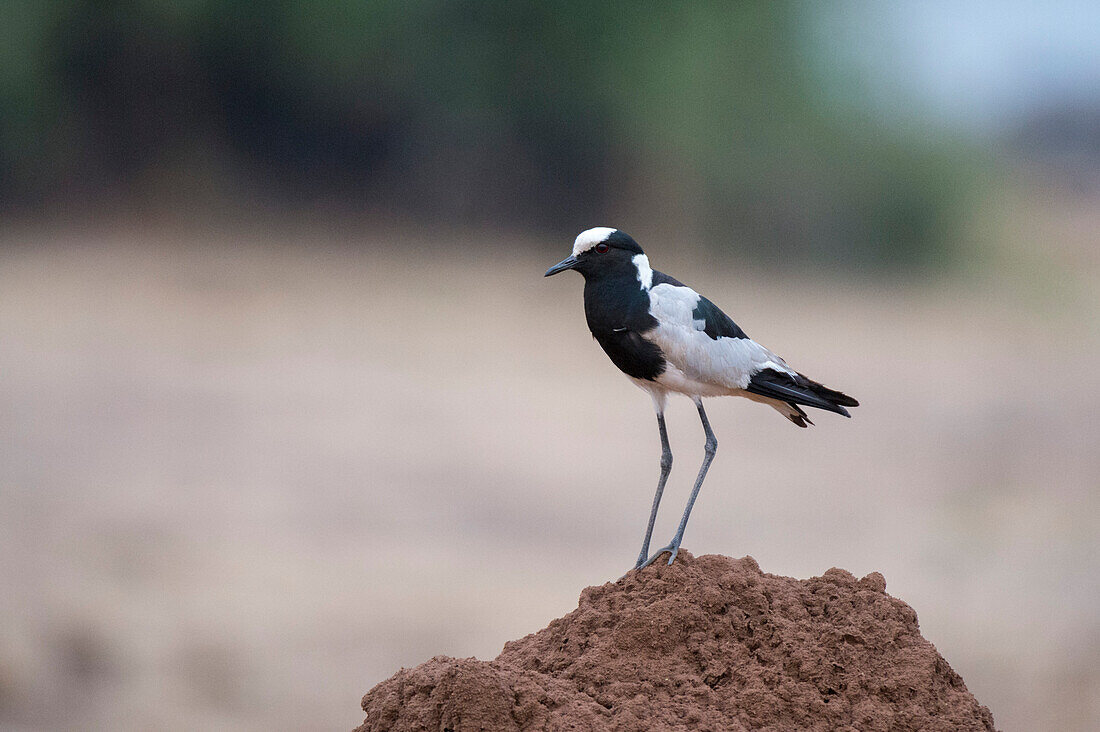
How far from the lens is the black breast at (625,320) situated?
2807mm

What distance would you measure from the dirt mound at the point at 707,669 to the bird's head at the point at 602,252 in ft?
2.63

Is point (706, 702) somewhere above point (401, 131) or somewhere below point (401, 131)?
below

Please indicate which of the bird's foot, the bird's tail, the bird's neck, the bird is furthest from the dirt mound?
the bird's neck

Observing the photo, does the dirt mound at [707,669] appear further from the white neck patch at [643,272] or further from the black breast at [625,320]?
the white neck patch at [643,272]

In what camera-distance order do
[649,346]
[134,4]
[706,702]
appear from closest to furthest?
[706,702], [649,346], [134,4]

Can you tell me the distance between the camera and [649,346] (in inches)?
111

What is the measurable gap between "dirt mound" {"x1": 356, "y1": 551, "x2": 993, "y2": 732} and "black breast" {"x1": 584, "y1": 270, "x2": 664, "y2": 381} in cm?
54

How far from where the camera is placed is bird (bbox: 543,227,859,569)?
281cm

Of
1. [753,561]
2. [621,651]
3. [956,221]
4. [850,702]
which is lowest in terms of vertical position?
[850,702]

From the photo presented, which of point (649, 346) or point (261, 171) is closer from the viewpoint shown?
point (649, 346)

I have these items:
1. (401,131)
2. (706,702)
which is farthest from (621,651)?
(401,131)

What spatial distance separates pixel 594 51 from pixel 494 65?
27.5 inches

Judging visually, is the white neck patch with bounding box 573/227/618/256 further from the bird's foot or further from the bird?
the bird's foot

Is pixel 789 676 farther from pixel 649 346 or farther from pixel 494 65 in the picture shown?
pixel 494 65
